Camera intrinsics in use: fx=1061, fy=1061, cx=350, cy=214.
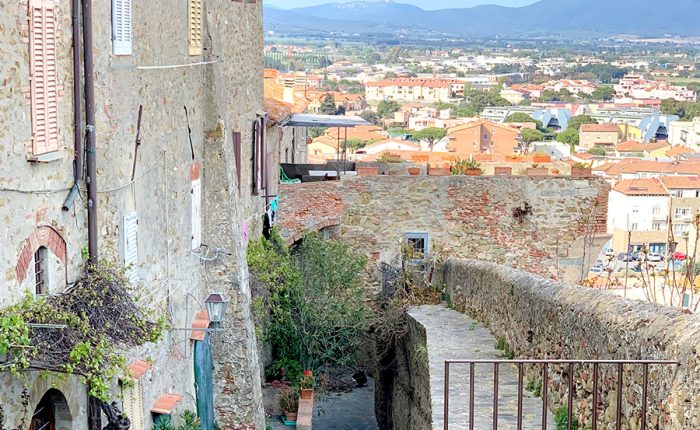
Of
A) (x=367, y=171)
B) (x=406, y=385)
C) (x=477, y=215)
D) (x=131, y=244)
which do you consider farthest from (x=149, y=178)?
(x=367, y=171)

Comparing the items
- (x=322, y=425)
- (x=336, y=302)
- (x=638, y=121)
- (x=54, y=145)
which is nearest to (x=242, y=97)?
(x=336, y=302)

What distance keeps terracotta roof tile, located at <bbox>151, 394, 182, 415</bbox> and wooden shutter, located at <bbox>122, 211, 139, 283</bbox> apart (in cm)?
171

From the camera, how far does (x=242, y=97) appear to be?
18.4 meters

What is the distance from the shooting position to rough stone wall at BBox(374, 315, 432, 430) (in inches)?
645

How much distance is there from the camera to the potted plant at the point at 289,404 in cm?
1745

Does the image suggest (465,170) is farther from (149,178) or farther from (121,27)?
(121,27)

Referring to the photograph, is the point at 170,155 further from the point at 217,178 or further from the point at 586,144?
the point at 586,144

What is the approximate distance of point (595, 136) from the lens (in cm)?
11844

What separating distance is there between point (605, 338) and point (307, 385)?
30.9 ft

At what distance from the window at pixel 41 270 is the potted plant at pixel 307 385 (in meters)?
9.77

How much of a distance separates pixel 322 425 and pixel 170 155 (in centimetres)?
942

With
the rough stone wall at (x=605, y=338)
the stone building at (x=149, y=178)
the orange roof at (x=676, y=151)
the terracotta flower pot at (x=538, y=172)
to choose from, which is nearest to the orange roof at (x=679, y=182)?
the orange roof at (x=676, y=151)

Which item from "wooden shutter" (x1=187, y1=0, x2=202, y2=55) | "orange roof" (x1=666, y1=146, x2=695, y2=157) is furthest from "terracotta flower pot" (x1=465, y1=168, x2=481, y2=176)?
"orange roof" (x1=666, y1=146, x2=695, y2=157)

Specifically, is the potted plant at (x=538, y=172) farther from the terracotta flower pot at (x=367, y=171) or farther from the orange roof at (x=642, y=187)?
the orange roof at (x=642, y=187)
